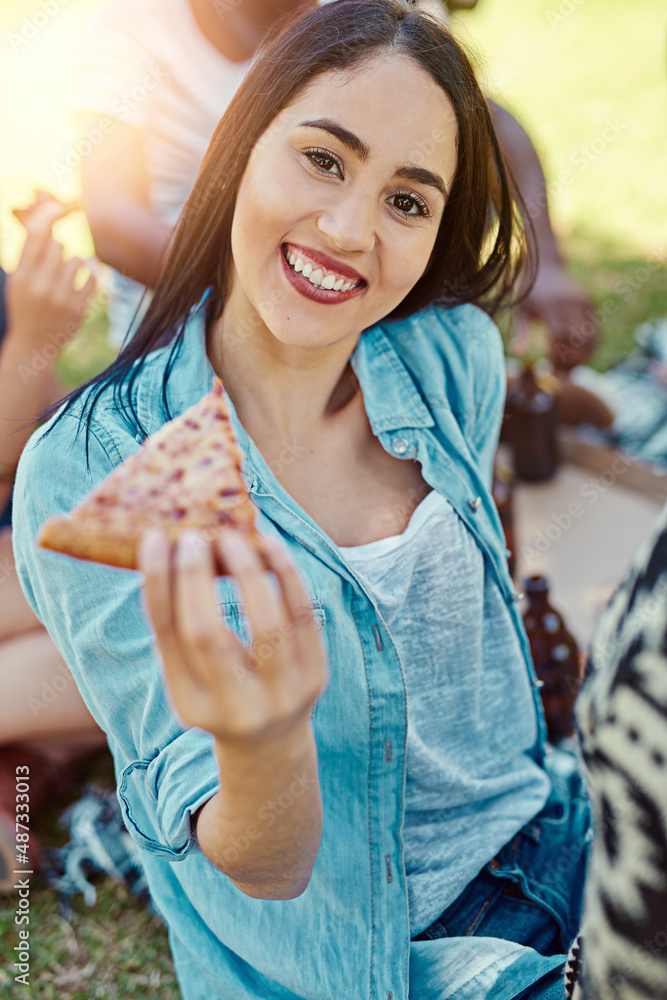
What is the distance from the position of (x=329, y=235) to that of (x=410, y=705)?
0.93 m

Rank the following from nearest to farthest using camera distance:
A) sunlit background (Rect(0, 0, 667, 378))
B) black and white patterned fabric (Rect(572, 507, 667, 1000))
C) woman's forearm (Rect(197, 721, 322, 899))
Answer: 1. black and white patterned fabric (Rect(572, 507, 667, 1000))
2. woman's forearm (Rect(197, 721, 322, 899))
3. sunlit background (Rect(0, 0, 667, 378))

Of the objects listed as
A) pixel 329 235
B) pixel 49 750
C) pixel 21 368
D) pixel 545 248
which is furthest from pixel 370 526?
pixel 545 248

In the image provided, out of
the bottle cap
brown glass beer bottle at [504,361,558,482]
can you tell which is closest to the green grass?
the bottle cap

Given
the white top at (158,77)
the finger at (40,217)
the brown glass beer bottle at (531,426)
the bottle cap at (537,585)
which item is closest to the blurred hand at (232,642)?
the bottle cap at (537,585)

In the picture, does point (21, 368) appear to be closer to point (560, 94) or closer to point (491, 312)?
point (491, 312)

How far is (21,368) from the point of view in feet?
8.90

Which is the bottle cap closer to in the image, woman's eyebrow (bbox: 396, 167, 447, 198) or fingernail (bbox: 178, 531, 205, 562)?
woman's eyebrow (bbox: 396, 167, 447, 198)

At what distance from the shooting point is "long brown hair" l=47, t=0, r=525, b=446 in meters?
1.64

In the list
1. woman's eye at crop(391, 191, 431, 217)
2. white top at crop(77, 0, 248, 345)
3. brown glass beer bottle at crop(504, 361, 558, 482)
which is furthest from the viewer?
brown glass beer bottle at crop(504, 361, 558, 482)

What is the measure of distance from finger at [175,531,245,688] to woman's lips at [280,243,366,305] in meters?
0.80

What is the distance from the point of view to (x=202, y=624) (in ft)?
3.08

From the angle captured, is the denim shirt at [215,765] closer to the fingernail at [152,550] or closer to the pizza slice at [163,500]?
the pizza slice at [163,500]

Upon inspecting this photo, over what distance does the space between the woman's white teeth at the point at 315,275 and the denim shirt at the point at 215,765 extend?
0.26 meters

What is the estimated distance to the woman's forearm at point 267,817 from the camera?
110cm
